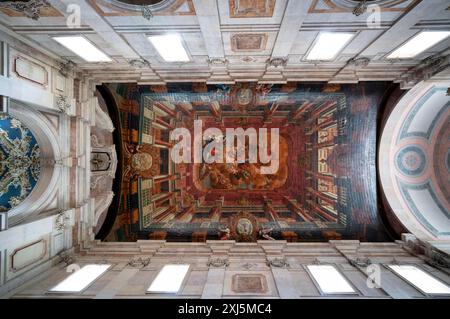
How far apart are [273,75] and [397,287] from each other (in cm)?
866

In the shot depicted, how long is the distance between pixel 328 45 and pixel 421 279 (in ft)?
27.6

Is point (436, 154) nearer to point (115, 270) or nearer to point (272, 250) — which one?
point (272, 250)

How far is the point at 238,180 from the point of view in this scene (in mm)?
15602

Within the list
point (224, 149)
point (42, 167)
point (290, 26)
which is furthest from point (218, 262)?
point (290, 26)

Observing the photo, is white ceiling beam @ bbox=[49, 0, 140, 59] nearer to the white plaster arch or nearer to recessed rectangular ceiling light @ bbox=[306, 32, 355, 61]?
the white plaster arch

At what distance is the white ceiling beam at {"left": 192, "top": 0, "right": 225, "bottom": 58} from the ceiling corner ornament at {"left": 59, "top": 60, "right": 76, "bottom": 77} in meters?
5.29

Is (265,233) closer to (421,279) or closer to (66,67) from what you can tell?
(421,279)

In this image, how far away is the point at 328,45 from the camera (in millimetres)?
9781

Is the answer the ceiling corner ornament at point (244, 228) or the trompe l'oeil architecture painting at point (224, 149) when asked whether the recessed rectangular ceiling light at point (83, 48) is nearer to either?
the trompe l'oeil architecture painting at point (224, 149)

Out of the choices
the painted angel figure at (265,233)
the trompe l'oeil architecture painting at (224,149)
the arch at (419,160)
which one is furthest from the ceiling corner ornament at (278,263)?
the arch at (419,160)

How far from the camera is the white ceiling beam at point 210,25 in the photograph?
7.66m

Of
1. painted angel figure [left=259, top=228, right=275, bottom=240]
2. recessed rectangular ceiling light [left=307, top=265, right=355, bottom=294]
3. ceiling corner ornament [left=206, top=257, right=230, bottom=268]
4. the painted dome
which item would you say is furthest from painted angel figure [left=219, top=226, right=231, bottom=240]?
the painted dome

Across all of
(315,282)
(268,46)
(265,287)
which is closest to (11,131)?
(268,46)

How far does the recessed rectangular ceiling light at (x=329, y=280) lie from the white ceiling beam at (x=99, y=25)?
10094 mm
